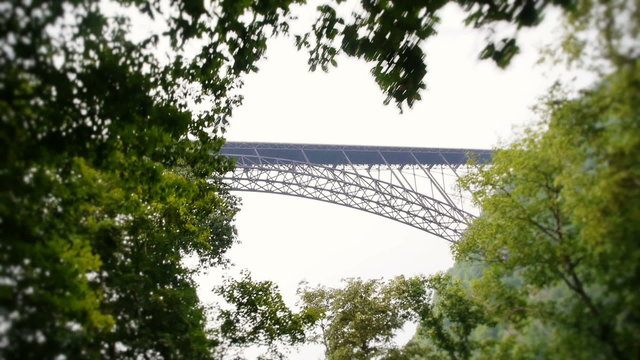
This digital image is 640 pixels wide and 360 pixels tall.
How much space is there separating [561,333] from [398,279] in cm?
1000

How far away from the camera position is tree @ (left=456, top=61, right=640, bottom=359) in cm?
385

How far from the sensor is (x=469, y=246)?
11.0 meters

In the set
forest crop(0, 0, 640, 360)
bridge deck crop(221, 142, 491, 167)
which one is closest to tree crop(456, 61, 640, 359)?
forest crop(0, 0, 640, 360)

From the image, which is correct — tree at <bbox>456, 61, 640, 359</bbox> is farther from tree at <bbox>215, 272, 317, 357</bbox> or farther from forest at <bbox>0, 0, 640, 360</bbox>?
tree at <bbox>215, 272, 317, 357</bbox>

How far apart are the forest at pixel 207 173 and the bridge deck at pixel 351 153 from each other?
864 inches

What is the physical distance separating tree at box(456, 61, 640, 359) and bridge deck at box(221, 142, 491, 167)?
25.1m

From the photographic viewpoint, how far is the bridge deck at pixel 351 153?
32572mm

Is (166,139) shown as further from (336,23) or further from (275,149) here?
(275,149)

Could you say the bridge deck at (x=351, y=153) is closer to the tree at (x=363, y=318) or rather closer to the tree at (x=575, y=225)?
the tree at (x=363, y=318)

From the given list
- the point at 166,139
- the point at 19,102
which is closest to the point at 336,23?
the point at 166,139

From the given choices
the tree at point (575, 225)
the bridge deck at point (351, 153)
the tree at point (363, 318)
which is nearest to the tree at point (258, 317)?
the tree at point (363, 318)

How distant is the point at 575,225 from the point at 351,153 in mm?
29135

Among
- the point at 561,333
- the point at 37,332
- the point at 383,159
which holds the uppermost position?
the point at 383,159

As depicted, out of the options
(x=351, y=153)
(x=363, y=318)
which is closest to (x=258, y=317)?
(x=363, y=318)
